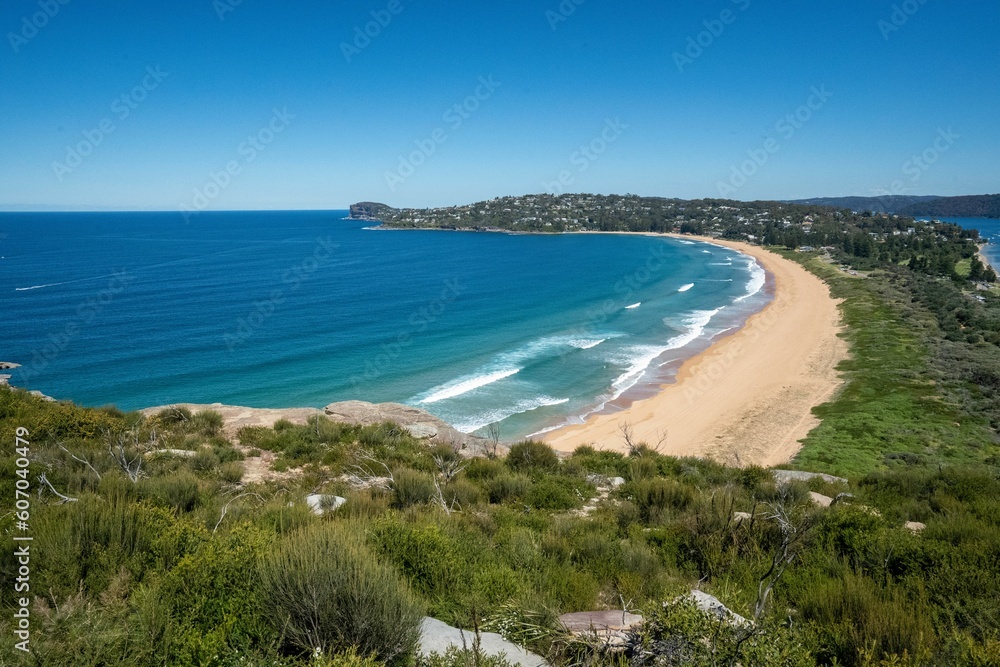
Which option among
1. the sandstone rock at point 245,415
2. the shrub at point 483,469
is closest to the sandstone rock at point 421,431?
the sandstone rock at point 245,415

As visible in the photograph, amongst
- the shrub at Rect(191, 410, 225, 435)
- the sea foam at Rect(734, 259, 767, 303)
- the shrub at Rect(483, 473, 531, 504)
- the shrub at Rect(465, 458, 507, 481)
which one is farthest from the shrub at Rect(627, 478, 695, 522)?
the sea foam at Rect(734, 259, 767, 303)

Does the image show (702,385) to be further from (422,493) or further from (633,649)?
(633,649)

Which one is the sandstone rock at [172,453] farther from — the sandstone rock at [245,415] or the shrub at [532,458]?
the shrub at [532,458]

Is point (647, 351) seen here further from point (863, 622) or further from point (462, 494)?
point (863, 622)

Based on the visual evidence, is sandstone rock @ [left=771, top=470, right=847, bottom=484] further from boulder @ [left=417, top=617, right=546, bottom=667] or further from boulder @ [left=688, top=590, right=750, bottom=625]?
boulder @ [left=417, top=617, right=546, bottom=667]

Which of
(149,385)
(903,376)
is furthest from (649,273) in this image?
(149,385)

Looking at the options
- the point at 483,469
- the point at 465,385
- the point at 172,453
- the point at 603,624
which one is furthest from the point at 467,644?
the point at 465,385
